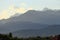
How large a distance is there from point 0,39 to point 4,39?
1667 millimetres

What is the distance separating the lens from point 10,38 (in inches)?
4215

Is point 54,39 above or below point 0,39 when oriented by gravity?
below

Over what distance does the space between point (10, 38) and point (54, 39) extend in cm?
3038

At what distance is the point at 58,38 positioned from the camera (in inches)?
3103

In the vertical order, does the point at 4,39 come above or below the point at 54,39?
above

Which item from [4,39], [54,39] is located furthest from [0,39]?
[54,39]

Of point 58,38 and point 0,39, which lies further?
point 0,39

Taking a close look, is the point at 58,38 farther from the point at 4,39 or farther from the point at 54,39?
the point at 4,39

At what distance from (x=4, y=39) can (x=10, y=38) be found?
2.54m

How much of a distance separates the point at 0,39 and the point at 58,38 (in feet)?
115

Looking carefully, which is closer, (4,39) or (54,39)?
(54,39)

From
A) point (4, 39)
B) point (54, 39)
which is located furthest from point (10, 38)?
point (54, 39)

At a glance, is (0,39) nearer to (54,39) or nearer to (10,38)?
(10,38)

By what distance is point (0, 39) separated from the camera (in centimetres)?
10931
